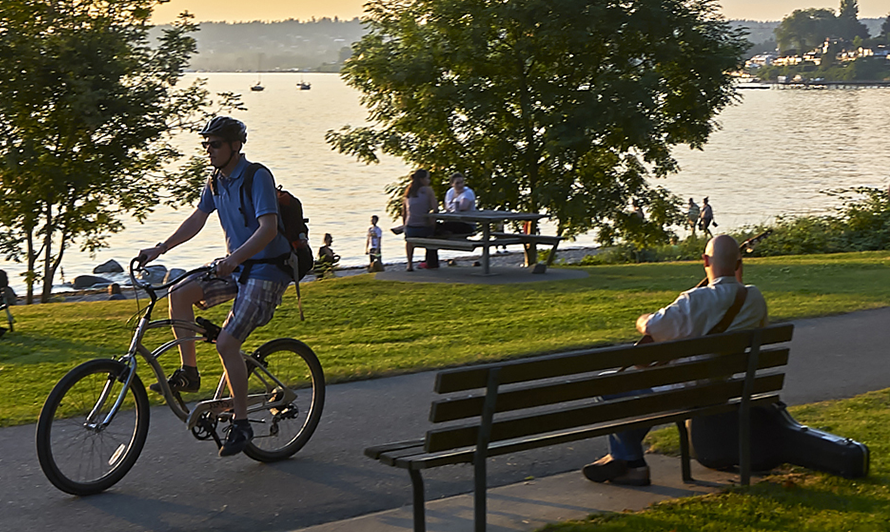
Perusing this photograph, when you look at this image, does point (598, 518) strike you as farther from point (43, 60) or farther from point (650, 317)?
point (43, 60)

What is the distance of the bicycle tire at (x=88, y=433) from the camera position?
5207mm

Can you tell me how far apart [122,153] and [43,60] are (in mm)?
2070

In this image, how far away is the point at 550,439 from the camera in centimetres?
484

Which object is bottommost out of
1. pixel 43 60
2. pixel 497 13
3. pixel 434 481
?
pixel 434 481

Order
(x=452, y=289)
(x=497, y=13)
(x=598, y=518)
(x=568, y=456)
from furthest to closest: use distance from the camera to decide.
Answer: (x=497, y=13)
(x=452, y=289)
(x=568, y=456)
(x=598, y=518)

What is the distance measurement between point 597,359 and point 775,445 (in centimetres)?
144

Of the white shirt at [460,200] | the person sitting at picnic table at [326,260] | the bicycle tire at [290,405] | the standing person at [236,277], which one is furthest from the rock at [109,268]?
the standing person at [236,277]

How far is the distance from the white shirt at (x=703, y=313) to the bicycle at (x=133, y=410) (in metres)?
2.11

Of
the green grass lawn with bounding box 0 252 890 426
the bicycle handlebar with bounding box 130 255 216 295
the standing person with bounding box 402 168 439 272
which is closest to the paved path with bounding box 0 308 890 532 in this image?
the green grass lawn with bounding box 0 252 890 426

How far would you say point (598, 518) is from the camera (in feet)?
16.3

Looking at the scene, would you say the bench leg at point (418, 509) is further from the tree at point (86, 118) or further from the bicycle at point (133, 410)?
the tree at point (86, 118)

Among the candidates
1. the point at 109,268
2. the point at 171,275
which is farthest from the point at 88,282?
the point at 171,275

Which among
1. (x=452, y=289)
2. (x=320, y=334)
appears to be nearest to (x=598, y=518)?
(x=320, y=334)

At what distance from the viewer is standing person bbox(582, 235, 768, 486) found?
533 cm
